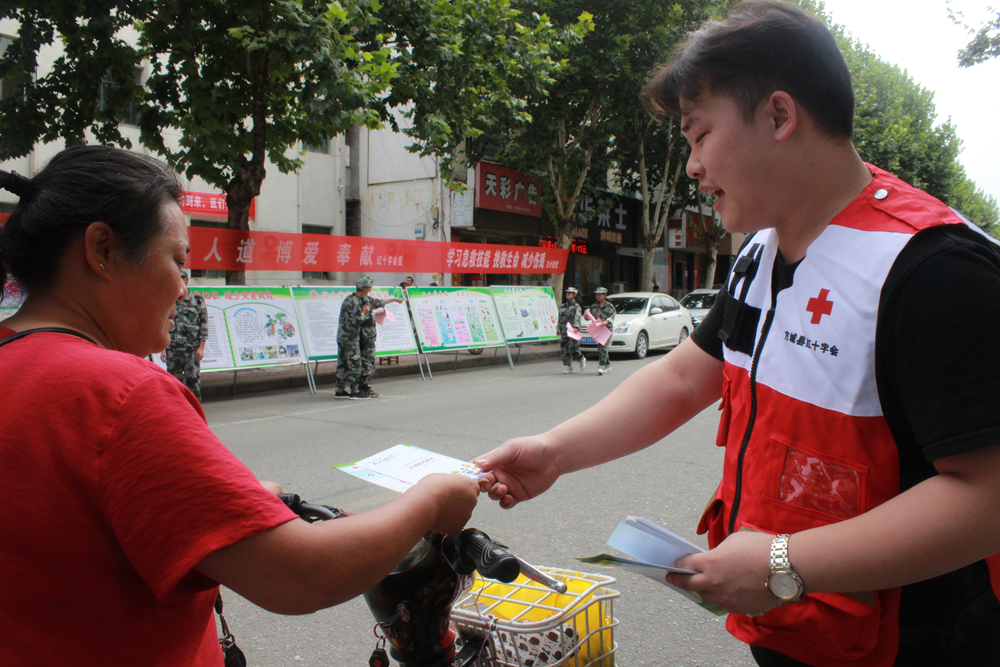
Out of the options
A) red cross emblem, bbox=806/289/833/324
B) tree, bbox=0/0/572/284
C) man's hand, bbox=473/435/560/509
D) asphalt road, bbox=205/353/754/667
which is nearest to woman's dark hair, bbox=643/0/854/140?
red cross emblem, bbox=806/289/833/324

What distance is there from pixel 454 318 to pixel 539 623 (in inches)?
457

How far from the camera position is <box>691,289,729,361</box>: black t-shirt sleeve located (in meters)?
1.57

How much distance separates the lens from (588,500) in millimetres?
4715

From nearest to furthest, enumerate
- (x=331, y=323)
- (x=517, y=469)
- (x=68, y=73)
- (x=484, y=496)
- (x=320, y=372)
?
(x=517, y=469)
(x=484, y=496)
(x=68, y=73)
(x=331, y=323)
(x=320, y=372)

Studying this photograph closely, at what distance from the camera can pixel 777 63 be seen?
3.87 ft

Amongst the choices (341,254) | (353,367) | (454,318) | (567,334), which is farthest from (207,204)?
(567,334)

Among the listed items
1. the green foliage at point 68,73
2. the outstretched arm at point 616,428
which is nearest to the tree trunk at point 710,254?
the green foliage at point 68,73

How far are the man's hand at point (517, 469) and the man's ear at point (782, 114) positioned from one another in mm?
888

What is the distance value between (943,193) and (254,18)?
32.1 meters

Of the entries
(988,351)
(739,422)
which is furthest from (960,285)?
(739,422)

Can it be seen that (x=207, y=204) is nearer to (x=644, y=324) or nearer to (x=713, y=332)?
(x=644, y=324)

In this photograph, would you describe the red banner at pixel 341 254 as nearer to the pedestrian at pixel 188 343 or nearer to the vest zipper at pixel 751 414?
the pedestrian at pixel 188 343

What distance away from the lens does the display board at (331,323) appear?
36.3 ft

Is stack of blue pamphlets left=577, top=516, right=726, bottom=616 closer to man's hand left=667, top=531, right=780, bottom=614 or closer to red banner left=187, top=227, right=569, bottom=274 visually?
man's hand left=667, top=531, right=780, bottom=614
